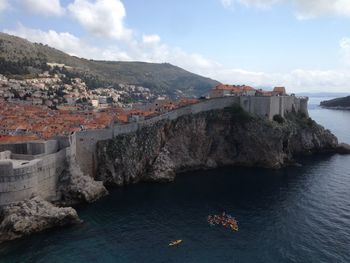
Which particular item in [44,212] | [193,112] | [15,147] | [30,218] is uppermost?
[193,112]

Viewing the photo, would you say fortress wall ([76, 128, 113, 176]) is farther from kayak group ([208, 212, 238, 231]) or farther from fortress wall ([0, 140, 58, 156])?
kayak group ([208, 212, 238, 231])

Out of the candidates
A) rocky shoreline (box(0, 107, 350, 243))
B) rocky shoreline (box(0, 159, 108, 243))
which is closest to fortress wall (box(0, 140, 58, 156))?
rocky shoreline (box(0, 107, 350, 243))

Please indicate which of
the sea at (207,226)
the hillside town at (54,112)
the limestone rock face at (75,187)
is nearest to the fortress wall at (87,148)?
the hillside town at (54,112)

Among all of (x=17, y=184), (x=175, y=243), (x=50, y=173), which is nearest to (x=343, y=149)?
(x=175, y=243)

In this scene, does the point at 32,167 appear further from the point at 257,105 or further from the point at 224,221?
the point at 257,105

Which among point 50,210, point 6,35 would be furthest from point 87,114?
point 6,35

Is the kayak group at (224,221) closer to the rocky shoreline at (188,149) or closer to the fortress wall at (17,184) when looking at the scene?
the rocky shoreline at (188,149)

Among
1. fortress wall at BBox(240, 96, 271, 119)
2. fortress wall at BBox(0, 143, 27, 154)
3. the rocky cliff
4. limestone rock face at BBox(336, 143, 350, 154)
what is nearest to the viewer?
fortress wall at BBox(0, 143, 27, 154)
